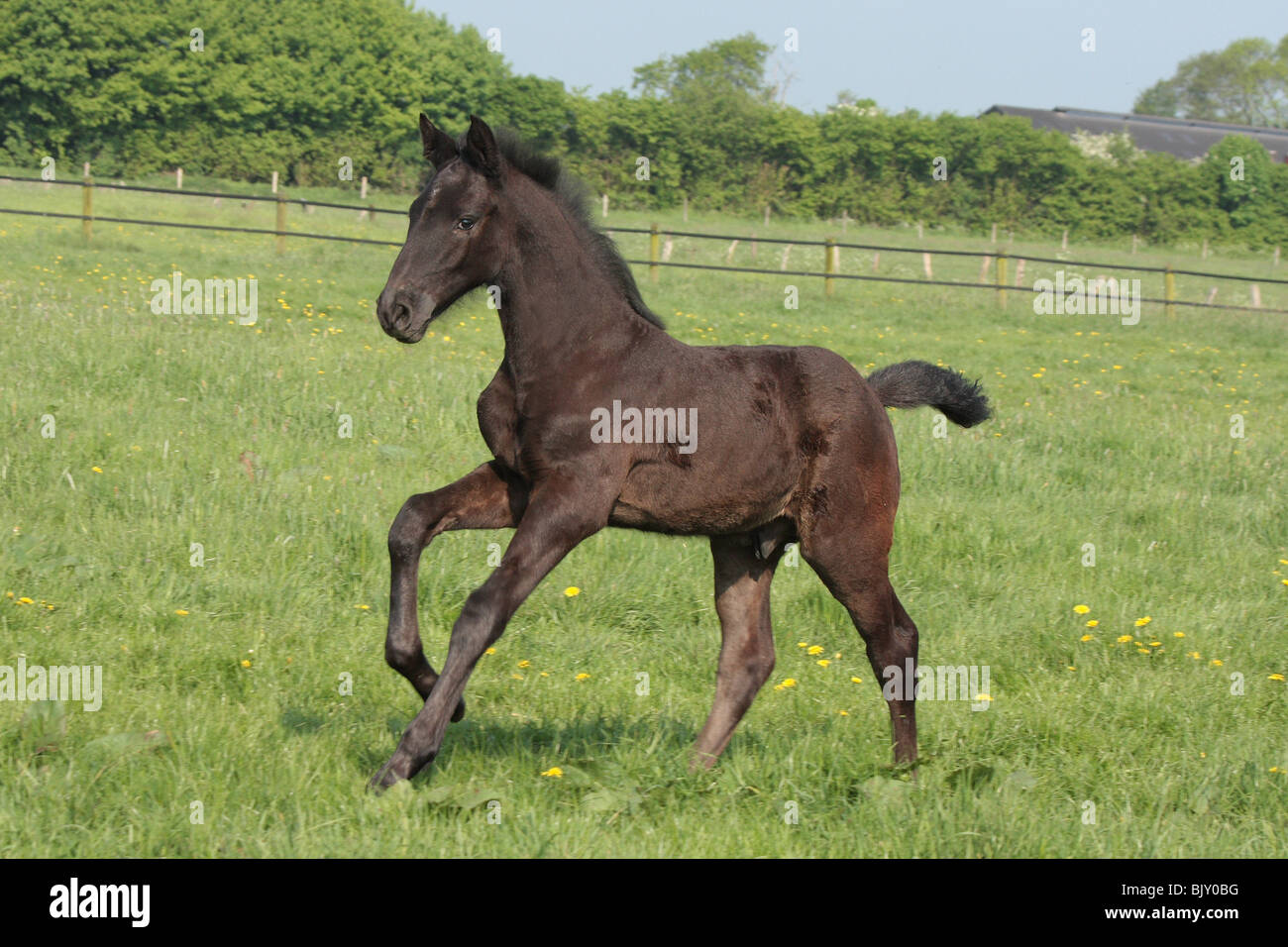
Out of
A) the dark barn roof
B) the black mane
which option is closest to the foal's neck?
the black mane

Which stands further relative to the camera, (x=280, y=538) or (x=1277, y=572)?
(x=1277, y=572)

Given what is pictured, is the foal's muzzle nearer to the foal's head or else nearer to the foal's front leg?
the foal's head

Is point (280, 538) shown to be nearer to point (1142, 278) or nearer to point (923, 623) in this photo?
point (923, 623)

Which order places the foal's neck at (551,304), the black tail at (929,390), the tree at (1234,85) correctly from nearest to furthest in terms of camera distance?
the foal's neck at (551,304) → the black tail at (929,390) → the tree at (1234,85)

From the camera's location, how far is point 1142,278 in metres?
38.0

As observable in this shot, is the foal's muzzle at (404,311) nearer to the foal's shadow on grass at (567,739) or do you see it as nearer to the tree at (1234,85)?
the foal's shadow on grass at (567,739)

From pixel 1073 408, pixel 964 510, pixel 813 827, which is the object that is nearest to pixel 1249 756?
pixel 813 827

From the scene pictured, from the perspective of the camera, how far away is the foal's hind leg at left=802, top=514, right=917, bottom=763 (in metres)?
4.64

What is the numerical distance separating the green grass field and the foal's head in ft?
1.19

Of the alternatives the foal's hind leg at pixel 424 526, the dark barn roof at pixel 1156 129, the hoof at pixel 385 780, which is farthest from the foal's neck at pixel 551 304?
the dark barn roof at pixel 1156 129

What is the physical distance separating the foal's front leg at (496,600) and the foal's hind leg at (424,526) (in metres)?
0.24

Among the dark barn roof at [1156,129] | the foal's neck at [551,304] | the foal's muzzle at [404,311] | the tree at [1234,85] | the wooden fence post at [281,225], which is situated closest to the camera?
the foal's muzzle at [404,311]

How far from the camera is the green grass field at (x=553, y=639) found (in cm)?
386
